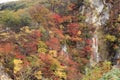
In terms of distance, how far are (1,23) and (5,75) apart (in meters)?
7.16

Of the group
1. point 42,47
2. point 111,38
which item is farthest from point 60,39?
point 111,38

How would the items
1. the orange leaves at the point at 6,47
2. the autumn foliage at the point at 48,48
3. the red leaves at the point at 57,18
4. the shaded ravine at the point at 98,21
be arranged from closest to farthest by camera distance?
the orange leaves at the point at 6,47 < the autumn foliage at the point at 48,48 < the red leaves at the point at 57,18 < the shaded ravine at the point at 98,21

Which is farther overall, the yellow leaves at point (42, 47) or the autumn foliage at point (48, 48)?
the yellow leaves at point (42, 47)

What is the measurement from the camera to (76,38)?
3108 centimetres

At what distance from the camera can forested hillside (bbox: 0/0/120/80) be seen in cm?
2380

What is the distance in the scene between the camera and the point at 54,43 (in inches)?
1088

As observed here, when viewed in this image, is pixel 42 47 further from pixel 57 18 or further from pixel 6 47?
pixel 57 18

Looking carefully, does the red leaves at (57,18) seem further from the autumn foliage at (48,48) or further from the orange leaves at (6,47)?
the orange leaves at (6,47)

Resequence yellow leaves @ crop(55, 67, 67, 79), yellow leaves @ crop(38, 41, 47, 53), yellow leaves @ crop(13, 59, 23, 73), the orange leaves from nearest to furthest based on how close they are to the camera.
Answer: yellow leaves @ crop(13, 59, 23, 73) → the orange leaves → yellow leaves @ crop(55, 67, 67, 79) → yellow leaves @ crop(38, 41, 47, 53)

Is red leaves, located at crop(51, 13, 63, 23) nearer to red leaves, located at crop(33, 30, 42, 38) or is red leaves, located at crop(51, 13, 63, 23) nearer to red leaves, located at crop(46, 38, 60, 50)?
red leaves, located at crop(46, 38, 60, 50)

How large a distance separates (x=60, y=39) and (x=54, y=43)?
1.59 m

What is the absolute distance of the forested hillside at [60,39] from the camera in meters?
23.8

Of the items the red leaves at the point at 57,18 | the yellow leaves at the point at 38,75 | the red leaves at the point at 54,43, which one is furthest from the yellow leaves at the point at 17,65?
the red leaves at the point at 57,18

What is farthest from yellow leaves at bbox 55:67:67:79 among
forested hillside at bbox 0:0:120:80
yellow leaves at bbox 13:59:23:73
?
yellow leaves at bbox 13:59:23:73
